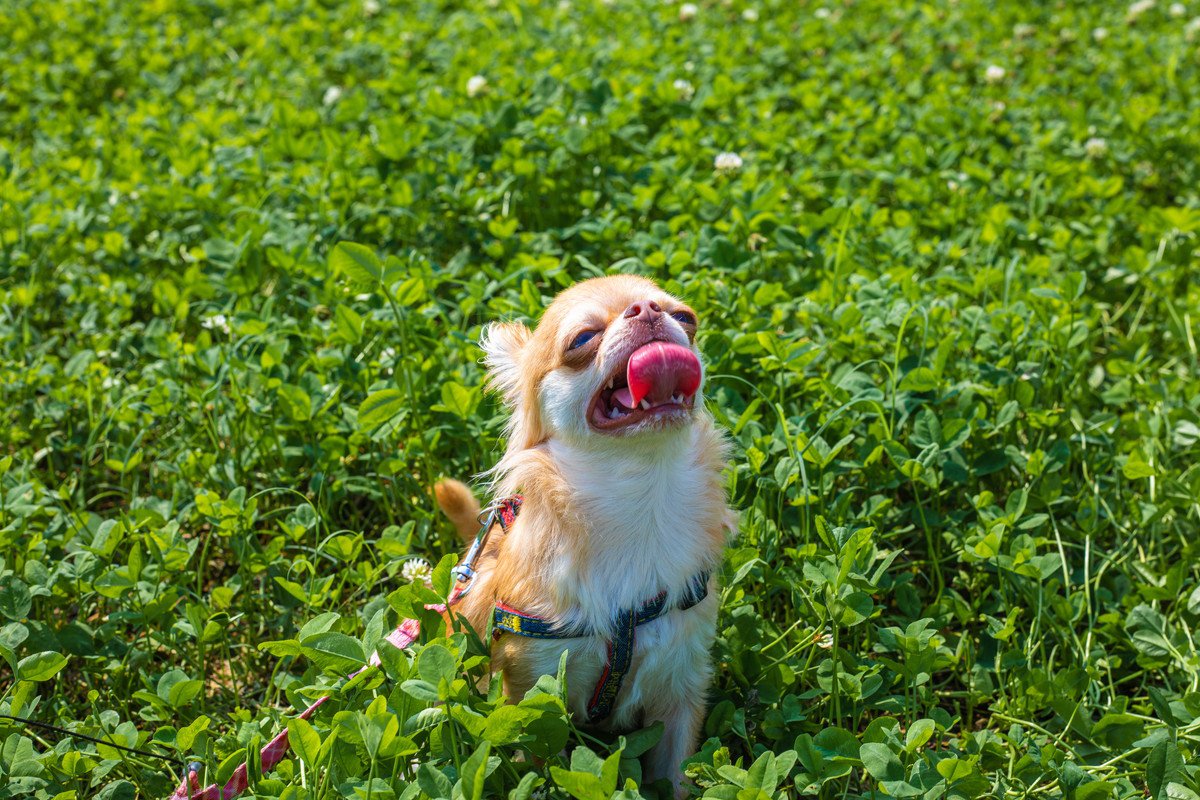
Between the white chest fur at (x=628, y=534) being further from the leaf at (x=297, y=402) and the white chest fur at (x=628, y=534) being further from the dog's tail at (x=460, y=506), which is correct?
the leaf at (x=297, y=402)

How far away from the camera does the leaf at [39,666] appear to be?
2.45m

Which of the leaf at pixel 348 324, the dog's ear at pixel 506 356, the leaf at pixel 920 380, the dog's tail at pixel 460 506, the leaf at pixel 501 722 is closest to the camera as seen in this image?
the leaf at pixel 501 722

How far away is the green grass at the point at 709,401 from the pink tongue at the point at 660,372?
59 cm

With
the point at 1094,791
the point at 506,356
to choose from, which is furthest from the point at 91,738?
the point at 1094,791

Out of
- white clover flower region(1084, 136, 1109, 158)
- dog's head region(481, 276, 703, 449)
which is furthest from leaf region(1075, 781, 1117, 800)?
white clover flower region(1084, 136, 1109, 158)

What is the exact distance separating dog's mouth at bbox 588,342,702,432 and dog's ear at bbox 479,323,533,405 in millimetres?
412

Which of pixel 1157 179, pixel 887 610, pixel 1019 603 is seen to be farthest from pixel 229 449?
pixel 1157 179

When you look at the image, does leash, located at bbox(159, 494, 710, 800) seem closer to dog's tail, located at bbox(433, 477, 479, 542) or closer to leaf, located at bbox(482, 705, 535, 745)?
leaf, located at bbox(482, 705, 535, 745)

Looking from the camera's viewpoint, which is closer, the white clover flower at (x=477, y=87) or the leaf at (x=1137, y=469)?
the leaf at (x=1137, y=469)

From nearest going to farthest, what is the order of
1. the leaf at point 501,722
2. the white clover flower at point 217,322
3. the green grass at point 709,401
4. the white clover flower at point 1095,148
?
the leaf at point 501,722, the green grass at point 709,401, the white clover flower at point 217,322, the white clover flower at point 1095,148

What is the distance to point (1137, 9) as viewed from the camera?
7.47 metres

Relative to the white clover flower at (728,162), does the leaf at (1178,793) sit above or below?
below

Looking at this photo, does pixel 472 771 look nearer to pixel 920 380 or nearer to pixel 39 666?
pixel 39 666

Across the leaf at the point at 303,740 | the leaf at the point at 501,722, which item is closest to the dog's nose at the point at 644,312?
the leaf at the point at 501,722
